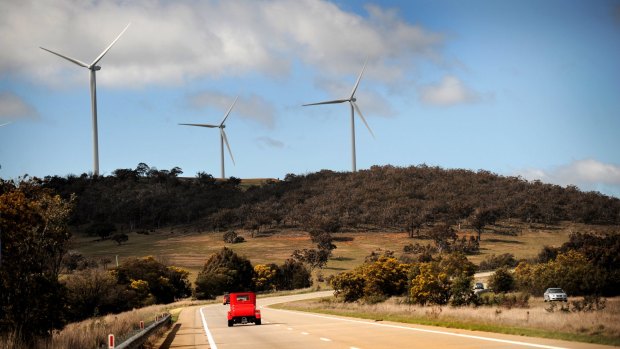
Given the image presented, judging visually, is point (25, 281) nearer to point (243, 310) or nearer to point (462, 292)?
point (243, 310)

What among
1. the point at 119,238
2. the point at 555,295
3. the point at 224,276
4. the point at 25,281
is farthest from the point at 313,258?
the point at 25,281

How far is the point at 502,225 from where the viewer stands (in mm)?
144375

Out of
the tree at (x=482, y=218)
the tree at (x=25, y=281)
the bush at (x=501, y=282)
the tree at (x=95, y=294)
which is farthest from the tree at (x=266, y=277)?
the tree at (x=25, y=281)

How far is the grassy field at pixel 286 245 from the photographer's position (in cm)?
11719

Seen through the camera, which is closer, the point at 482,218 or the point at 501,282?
the point at 501,282

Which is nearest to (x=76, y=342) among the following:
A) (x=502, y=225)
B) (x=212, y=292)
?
(x=212, y=292)

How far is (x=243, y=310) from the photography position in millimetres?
37656

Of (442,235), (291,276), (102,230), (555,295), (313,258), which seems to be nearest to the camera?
(555,295)

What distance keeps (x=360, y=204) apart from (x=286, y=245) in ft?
138

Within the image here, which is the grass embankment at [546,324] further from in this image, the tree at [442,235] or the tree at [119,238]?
the tree at [119,238]

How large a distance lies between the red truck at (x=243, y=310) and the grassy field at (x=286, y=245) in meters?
70.9

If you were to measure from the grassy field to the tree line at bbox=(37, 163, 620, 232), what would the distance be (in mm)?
5180

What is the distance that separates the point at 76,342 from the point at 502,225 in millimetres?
132712

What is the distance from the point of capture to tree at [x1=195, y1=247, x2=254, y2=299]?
94.1m
